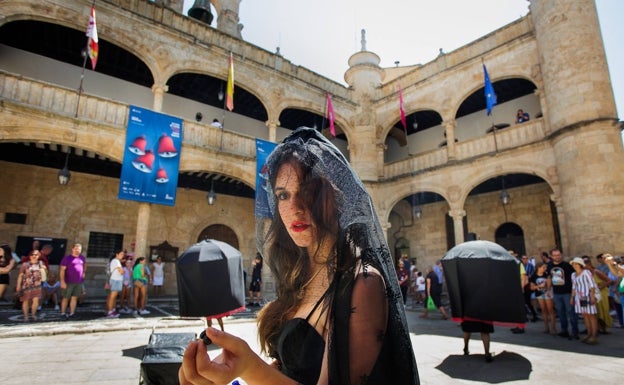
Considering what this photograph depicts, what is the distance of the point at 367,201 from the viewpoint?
1.21 m

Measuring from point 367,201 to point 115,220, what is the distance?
522 inches

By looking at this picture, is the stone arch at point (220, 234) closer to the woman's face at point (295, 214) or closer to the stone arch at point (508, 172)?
the stone arch at point (508, 172)

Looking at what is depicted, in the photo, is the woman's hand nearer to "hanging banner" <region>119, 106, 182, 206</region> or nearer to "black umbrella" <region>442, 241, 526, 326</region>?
"black umbrella" <region>442, 241, 526, 326</region>

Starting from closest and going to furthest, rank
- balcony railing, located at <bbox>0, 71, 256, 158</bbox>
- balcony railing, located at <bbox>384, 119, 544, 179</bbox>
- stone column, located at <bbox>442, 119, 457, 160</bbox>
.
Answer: balcony railing, located at <bbox>0, 71, 256, 158</bbox>, balcony railing, located at <bbox>384, 119, 544, 179</bbox>, stone column, located at <bbox>442, 119, 457, 160</bbox>

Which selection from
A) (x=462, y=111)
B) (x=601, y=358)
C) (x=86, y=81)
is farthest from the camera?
(x=462, y=111)

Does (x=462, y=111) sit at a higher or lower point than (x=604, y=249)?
higher

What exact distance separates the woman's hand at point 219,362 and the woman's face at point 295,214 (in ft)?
1.42

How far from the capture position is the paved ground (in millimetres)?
3619

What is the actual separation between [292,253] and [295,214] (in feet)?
1.12

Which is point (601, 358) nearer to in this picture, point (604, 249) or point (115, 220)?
point (604, 249)

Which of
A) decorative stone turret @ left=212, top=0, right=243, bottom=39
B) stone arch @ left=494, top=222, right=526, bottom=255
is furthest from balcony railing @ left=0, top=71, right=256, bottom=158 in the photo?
stone arch @ left=494, top=222, right=526, bottom=255

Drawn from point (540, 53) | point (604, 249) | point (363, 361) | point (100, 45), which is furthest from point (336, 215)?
point (540, 53)

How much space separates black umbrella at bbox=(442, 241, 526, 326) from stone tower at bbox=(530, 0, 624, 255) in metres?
6.35

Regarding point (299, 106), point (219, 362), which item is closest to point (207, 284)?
point (219, 362)
